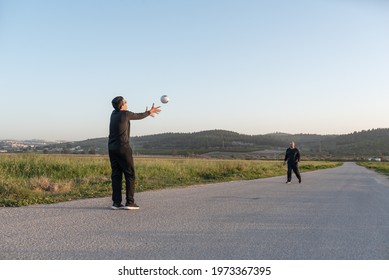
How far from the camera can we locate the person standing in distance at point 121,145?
27.9 ft

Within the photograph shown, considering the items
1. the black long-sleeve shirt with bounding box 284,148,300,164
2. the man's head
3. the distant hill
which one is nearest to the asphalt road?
the man's head

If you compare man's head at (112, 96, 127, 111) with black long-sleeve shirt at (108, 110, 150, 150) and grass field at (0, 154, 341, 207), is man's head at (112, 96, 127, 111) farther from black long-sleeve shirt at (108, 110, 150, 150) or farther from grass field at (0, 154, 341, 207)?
grass field at (0, 154, 341, 207)

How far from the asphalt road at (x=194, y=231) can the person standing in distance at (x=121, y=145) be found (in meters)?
A: 0.42

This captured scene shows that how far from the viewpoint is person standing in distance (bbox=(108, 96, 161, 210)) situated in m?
8.49

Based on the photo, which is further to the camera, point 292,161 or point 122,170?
point 292,161

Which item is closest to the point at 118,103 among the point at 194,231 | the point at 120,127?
the point at 120,127

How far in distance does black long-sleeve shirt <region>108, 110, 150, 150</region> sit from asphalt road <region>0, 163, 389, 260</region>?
130cm

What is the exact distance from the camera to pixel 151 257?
489 centimetres

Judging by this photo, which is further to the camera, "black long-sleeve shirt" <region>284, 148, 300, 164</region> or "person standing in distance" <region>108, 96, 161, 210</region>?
"black long-sleeve shirt" <region>284, 148, 300, 164</region>

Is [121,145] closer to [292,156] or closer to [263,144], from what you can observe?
[292,156]

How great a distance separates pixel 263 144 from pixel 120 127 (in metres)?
161

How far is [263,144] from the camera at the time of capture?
167 m
